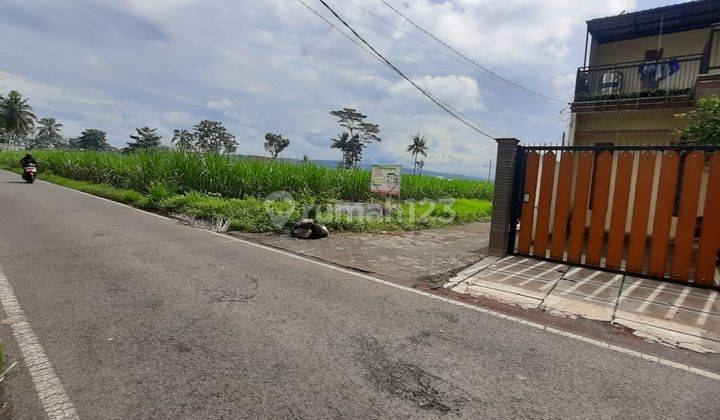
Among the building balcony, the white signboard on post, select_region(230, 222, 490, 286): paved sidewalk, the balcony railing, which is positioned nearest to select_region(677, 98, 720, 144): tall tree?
select_region(230, 222, 490, 286): paved sidewalk

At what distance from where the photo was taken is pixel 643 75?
36.0 ft

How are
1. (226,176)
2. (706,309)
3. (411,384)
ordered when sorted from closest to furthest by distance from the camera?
(411,384) → (706,309) → (226,176)

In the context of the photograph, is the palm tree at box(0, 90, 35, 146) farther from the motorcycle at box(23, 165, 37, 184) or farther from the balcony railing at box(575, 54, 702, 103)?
the balcony railing at box(575, 54, 702, 103)

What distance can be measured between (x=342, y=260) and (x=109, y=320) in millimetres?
3582

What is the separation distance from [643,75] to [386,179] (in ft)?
26.3

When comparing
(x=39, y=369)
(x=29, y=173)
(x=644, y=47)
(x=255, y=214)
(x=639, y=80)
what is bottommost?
(x=39, y=369)

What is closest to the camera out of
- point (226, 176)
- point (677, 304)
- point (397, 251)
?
point (677, 304)

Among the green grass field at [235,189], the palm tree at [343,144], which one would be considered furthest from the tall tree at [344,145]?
the green grass field at [235,189]

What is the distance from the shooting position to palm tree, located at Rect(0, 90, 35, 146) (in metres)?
51.7

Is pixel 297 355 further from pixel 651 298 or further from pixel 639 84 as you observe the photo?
pixel 639 84

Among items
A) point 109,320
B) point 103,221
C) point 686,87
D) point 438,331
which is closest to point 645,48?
point 686,87

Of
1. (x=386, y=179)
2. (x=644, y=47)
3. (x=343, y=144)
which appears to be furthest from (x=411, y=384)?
(x=343, y=144)

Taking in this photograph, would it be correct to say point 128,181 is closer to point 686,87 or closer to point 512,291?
point 512,291

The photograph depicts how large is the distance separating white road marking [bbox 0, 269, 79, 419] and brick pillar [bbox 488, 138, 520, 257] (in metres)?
6.38
